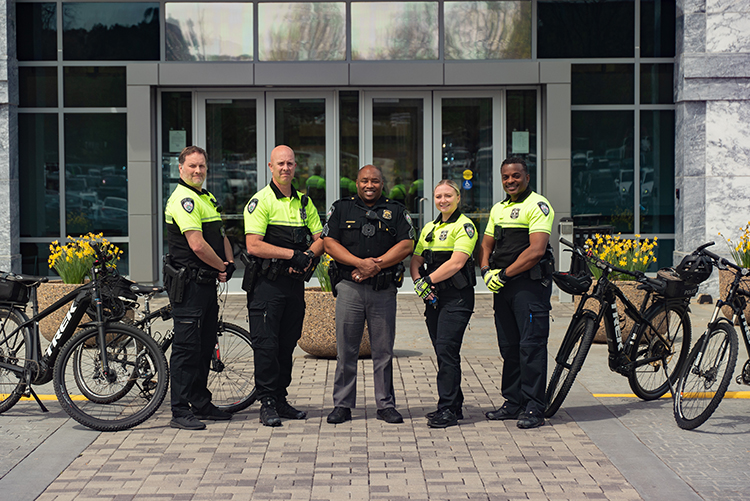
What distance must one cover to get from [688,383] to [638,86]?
8.97 m

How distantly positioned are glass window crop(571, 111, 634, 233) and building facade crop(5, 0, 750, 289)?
0.02 meters

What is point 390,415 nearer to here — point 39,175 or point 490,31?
point 490,31

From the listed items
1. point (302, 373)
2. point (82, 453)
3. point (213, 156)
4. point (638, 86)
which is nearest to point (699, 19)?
point (638, 86)

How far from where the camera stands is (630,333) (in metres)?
6.76

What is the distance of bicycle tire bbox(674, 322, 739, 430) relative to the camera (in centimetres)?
599

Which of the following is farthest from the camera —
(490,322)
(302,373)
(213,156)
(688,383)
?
(213,156)

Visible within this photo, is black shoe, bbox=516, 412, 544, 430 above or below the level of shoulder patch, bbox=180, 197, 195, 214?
below

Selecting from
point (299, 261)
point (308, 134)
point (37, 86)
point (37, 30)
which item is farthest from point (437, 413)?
point (37, 30)

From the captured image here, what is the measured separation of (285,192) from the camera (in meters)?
6.41

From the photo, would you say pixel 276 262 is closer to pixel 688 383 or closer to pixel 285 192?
pixel 285 192

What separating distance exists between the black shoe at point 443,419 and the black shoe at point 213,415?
56.9 inches

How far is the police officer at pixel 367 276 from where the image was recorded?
6250 millimetres

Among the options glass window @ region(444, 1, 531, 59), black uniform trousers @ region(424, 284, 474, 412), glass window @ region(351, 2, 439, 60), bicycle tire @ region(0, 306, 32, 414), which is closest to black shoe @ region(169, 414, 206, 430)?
bicycle tire @ region(0, 306, 32, 414)

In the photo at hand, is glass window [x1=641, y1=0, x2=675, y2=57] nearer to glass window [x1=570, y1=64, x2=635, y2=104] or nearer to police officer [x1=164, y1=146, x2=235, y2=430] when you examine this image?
glass window [x1=570, y1=64, x2=635, y2=104]
